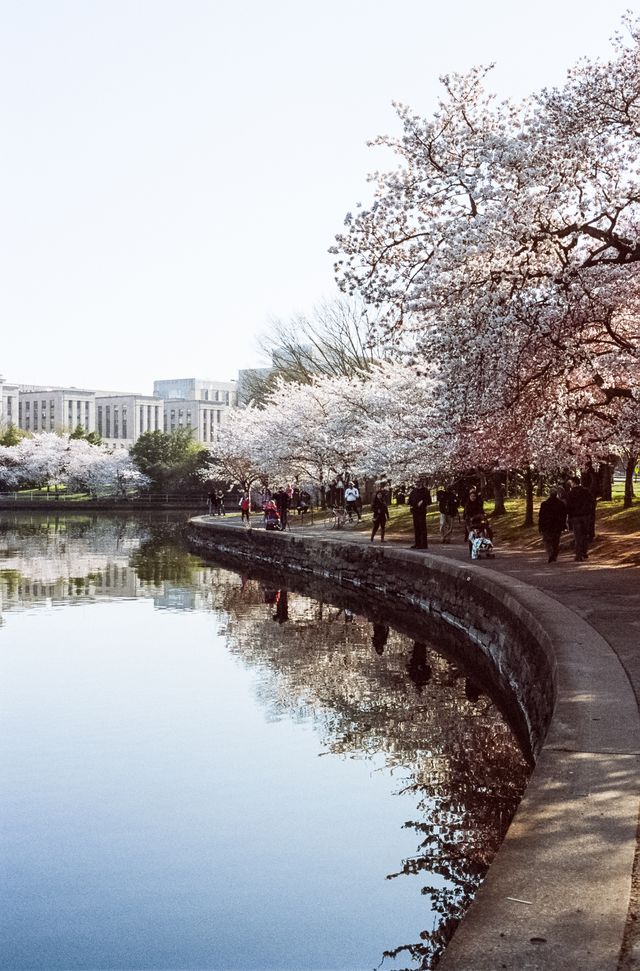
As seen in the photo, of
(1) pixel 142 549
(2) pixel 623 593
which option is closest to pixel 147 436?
(1) pixel 142 549

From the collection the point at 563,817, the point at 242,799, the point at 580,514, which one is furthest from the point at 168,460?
the point at 563,817

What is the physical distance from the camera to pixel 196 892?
309 inches

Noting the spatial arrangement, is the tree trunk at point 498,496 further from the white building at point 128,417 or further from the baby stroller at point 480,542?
the white building at point 128,417

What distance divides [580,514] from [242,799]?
14.0m

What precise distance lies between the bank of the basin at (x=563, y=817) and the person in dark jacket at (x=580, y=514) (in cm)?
709

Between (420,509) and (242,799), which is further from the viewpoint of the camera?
(420,509)

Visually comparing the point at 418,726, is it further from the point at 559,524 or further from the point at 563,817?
the point at 559,524

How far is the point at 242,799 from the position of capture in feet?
33.0

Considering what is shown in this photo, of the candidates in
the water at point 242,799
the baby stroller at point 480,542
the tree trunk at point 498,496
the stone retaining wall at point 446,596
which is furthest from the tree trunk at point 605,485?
the water at point 242,799

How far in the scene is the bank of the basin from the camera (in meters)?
4.33

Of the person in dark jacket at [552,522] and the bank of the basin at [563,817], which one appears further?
the person in dark jacket at [552,522]

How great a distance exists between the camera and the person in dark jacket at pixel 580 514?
22.0 m

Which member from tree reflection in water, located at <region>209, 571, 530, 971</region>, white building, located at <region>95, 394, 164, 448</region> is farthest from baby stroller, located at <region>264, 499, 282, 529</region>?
white building, located at <region>95, 394, 164, 448</region>

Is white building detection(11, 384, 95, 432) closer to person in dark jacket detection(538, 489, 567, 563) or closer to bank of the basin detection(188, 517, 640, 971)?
person in dark jacket detection(538, 489, 567, 563)
